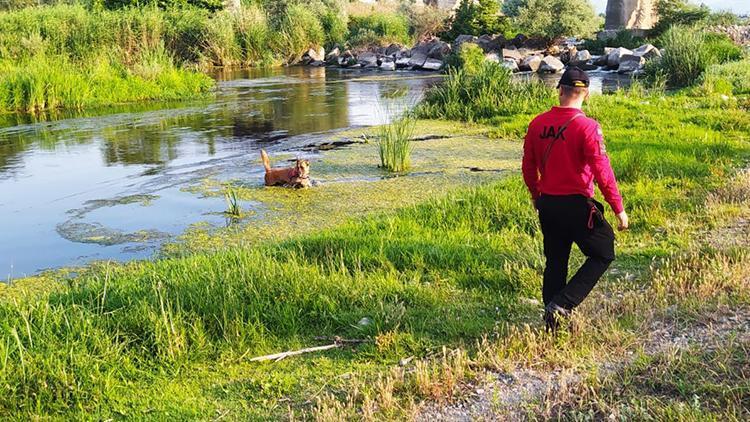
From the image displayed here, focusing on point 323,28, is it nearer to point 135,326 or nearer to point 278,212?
point 278,212

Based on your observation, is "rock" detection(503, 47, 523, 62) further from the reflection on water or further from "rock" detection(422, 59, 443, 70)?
the reflection on water

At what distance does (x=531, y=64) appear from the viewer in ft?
91.5

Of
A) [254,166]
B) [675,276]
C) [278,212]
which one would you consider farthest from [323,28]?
[675,276]

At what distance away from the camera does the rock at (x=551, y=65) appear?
26906 millimetres

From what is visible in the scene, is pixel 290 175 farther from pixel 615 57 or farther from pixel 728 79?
pixel 615 57

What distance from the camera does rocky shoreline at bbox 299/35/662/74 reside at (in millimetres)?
26062

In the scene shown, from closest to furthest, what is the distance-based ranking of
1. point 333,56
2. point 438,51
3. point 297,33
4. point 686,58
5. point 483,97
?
point 483,97 < point 686,58 < point 438,51 < point 333,56 < point 297,33

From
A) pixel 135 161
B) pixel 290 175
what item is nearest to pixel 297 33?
pixel 135 161

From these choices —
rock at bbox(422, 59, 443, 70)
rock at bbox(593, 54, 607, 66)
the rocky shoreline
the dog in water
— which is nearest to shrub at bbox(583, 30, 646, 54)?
the rocky shoreline

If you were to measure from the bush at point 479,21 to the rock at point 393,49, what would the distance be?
3056 millimetres

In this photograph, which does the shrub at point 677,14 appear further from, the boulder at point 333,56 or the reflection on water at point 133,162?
the reflection on water at point 133,162

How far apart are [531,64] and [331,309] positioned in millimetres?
25290

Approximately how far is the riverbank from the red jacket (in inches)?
33.7

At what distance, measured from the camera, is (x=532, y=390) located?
3459 millimetres
